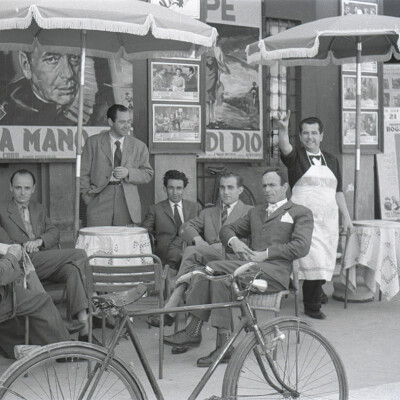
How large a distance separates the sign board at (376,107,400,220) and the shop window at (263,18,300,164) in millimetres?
1421

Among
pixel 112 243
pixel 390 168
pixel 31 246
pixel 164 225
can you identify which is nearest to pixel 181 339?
pixel 112 243

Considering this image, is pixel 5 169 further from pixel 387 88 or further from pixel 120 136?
pixel 387 88

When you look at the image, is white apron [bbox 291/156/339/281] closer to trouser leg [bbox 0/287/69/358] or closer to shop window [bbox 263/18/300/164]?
trouser leg [bbox 0/287/69/358]

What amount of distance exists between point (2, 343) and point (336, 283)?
3.54m

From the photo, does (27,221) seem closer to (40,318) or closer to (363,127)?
(40,318)

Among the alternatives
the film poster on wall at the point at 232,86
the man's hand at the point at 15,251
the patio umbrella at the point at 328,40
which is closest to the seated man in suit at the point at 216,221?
the patio umbrella at the point at 328,40

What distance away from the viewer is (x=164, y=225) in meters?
6.73

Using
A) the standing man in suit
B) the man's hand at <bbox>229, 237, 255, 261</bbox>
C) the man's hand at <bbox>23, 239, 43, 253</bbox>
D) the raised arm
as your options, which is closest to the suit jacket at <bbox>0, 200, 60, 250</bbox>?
the man's hand at <bbox>23, 239, 43, 253</bbox>

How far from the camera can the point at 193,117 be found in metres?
8.76

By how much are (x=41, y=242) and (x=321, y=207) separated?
→ 8.16ft

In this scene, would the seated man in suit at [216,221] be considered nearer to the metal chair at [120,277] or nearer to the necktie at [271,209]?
the necktie at [271,209]

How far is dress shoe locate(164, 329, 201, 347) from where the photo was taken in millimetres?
5188

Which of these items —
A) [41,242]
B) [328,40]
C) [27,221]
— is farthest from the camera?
[328,40]

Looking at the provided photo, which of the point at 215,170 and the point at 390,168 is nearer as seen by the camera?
the point at 215,170
